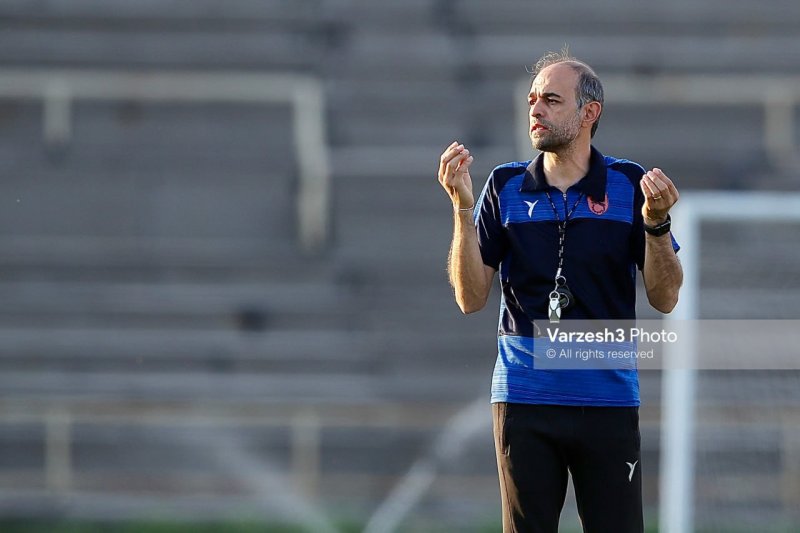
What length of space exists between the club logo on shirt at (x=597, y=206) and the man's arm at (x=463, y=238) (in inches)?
9.5

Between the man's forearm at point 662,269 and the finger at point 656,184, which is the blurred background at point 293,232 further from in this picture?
the finger at point 656,184

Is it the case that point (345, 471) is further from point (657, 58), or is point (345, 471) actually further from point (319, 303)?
point (657, 58)

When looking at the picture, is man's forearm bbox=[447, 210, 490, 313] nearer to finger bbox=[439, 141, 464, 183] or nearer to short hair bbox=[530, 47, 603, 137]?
finger bbox=[439, 141, 464, 183]

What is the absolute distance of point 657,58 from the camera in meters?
7.52

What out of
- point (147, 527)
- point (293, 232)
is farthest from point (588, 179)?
point (293, 232)

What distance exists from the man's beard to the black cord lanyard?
0.10 m

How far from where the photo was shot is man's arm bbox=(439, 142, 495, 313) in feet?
8.21

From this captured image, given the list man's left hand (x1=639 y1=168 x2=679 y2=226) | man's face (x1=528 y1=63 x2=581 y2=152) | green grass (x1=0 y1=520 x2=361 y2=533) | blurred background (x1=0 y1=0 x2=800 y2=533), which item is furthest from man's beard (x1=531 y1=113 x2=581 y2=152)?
green grass (x1=0 y1=520 x2=361 y2=533)

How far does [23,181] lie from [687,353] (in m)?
4.08

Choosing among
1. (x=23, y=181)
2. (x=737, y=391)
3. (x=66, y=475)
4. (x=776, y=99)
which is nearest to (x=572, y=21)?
(x=776, y=99)

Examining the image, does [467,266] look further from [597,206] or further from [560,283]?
[597,206]

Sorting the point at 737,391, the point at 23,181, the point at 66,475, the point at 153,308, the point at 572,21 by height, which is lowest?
the point at 66,475

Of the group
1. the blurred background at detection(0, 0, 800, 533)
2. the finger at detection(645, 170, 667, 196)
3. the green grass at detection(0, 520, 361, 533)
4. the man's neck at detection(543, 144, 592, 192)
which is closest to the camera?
the finger at detection(645, 170, 667, 196)

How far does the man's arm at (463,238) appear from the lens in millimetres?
2504
